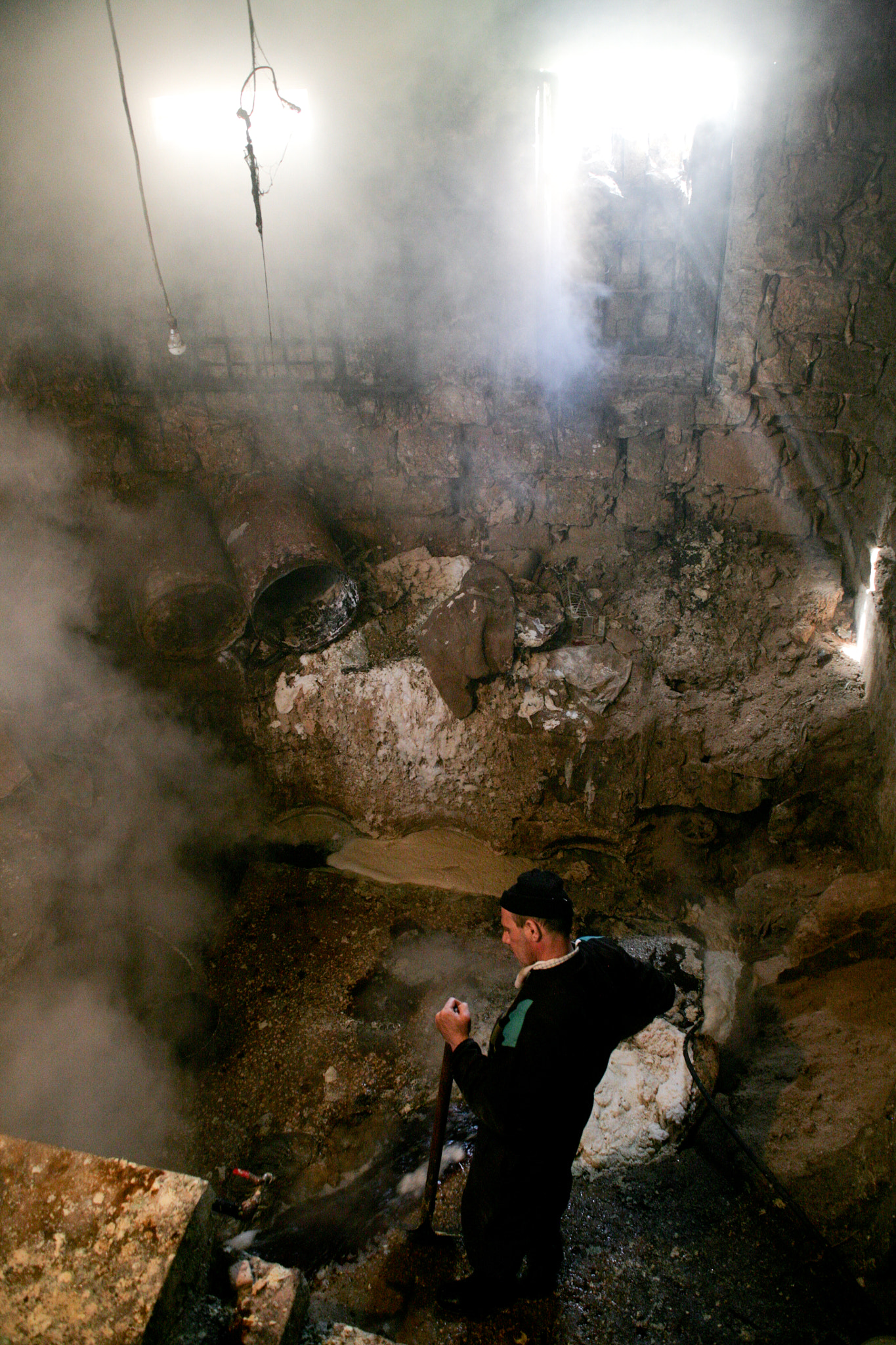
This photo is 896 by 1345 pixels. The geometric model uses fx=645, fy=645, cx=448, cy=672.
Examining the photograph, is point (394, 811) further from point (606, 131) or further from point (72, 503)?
point (606, 131)

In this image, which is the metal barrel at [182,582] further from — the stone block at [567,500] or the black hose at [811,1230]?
the black hose at [811,1230]

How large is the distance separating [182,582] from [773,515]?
14.0 feet

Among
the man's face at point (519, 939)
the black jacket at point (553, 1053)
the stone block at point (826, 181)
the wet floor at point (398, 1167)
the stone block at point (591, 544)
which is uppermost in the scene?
the stone block at point (826, 181)

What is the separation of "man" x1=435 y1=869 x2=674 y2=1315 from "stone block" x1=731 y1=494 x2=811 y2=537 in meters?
3.66

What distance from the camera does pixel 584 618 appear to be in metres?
4.88

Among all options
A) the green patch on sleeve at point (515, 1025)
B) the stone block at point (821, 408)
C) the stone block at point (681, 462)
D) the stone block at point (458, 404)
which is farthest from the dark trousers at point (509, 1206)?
the stone block at point (821, 408)

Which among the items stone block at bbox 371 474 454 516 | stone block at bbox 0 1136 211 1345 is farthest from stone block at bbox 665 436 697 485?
stone block at bbox 0 1136 211 1345

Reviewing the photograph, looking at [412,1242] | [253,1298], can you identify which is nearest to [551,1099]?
[253,1298]

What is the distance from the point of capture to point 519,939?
222cm

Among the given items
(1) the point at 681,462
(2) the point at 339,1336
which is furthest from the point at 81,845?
(1) the point at 681,462

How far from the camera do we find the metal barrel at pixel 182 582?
439cm

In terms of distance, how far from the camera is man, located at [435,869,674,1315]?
208 cm

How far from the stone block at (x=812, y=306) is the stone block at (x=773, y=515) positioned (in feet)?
3.67

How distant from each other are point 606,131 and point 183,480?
3.96m
